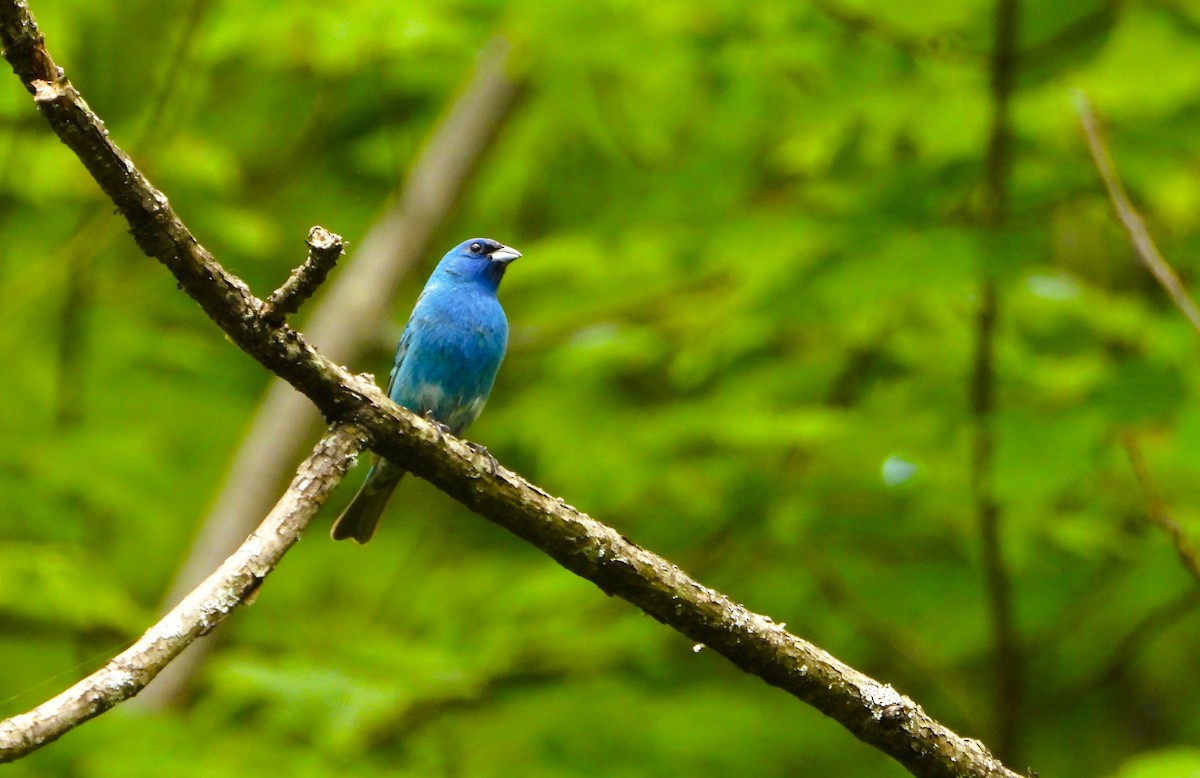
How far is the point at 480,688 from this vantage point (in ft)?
19.2

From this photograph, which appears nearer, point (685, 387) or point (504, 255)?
point (504, 255)

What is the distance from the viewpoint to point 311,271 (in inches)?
111

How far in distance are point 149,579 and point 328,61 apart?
358 centimetres

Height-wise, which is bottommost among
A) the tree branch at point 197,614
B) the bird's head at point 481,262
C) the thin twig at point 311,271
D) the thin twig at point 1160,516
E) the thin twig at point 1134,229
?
the bird's head at point 481,262

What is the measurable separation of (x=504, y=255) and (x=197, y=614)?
3835 mm

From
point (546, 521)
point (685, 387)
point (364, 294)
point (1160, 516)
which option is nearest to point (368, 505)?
point (685, 387)

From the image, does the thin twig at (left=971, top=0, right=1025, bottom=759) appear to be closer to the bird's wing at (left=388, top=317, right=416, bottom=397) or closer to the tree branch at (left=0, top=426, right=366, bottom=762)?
the bird's wing at (left=388, top=317, right=416, bottom=397)

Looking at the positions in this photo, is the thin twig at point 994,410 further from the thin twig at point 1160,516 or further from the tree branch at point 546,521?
the tree branch at point 546,521

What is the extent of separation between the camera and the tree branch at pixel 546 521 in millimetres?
2875

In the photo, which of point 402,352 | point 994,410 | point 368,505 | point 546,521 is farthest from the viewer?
point 402,352

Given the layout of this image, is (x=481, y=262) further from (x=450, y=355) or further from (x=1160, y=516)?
(x=1160, y=516)

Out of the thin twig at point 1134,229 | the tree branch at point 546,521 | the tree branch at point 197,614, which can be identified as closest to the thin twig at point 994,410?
the thin twig at point 1134,229

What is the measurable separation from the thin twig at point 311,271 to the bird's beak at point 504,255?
10.8 feet

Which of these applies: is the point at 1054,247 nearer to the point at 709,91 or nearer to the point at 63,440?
the point at 709,91
